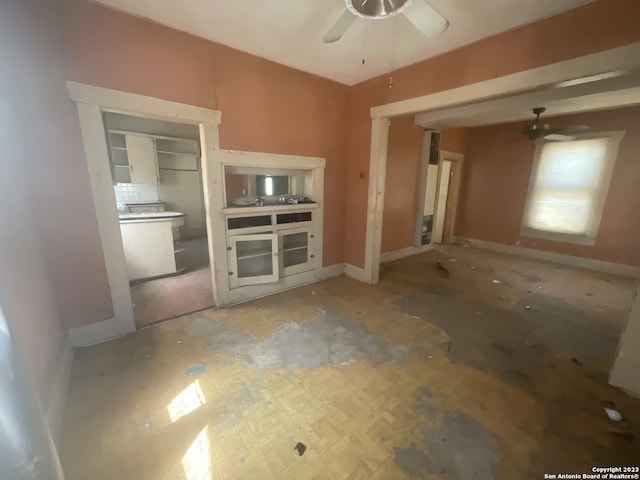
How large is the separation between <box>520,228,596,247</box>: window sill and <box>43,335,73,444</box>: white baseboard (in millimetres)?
6979

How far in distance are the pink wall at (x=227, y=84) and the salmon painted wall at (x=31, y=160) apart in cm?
19

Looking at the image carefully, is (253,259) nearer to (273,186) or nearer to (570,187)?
(273,186)

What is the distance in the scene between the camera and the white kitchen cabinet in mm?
5000

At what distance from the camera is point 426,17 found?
1.61 m

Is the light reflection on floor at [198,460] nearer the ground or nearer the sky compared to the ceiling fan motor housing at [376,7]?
nearer the ground

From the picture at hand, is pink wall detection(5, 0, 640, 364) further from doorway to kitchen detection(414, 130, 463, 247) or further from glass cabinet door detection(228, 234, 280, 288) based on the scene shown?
doorway to kitchen detection(414, 130, 463, 247)

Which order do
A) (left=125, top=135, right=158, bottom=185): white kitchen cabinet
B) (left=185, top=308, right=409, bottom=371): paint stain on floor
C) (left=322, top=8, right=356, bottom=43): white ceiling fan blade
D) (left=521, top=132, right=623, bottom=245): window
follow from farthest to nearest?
(left=125, top=135, right=158, bottom=185): white kitchen cabinet
(left=521, top=132, right=623, bottom=245): window
(left=185, top=308, right=409, bottom=371): paint stain on floor
(left=322, top=8, right=356, bottom=43): white ceiling fan blade

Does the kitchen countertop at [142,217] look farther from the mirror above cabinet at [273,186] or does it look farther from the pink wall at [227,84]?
the pink wall at [227,84]

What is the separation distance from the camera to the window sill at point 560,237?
4473 millimetres

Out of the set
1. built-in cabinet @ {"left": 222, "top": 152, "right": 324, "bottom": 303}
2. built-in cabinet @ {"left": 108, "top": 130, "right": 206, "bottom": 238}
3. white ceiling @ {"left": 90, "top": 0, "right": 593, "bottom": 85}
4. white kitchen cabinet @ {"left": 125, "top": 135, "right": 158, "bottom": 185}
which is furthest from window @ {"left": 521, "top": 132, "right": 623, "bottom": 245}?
white kitchen cabinet @ {"left": 125, "top": 135, "right": 158, "bottom": 185}

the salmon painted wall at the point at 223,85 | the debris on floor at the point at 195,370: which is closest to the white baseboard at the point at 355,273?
the salmon painted wall at the point at 223,85

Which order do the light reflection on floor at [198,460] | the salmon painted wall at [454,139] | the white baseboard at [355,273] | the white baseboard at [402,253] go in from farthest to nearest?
the salmon painted wall at [454,139], the white baseboard at [402,253], the white baseboard at [355,273], the light reflection on floor at [198,460]

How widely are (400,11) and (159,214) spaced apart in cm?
355

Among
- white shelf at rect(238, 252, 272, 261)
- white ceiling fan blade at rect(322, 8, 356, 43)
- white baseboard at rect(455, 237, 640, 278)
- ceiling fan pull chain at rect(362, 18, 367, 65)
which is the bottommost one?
white baseboard at rect(455, 237, 640, 278)
